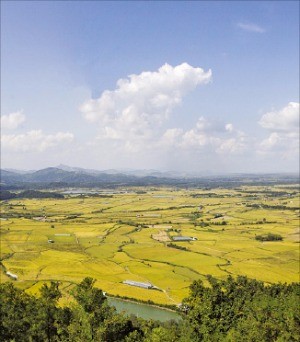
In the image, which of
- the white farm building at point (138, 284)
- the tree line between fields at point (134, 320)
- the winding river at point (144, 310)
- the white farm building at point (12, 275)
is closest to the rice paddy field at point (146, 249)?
the white farm building at point (12, 275)

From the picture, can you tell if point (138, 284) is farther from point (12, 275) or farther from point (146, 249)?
point (146, 249)

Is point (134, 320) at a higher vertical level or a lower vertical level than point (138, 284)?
higher

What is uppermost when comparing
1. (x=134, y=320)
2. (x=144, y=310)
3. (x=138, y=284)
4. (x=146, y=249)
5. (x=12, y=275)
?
(x=134, y=320)

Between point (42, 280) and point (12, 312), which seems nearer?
point (12, 312)

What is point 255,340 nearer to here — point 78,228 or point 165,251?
point 165,251

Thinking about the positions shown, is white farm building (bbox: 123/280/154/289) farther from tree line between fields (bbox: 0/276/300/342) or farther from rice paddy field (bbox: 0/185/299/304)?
tree line between fields (bbox: 0/276/300/342)

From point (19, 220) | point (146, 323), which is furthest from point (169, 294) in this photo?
point (19, 220)

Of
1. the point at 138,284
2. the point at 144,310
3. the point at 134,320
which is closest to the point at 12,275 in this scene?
the point at 138,284

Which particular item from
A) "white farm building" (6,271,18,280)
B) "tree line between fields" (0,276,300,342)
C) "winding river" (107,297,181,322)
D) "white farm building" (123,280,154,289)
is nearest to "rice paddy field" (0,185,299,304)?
"white farm building" (6,271,18,280)
